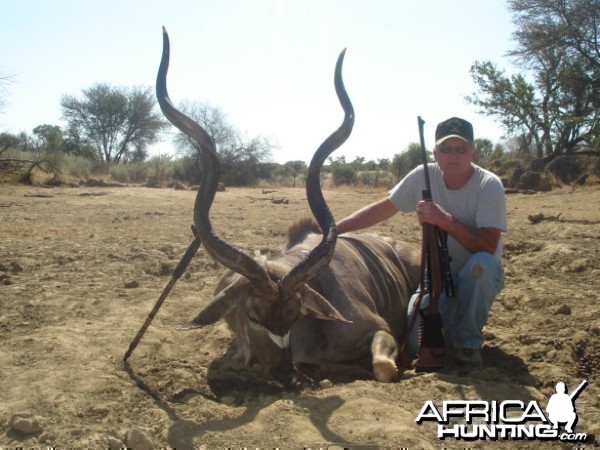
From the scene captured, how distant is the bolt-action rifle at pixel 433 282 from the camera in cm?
391

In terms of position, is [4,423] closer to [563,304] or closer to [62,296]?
[62,296]

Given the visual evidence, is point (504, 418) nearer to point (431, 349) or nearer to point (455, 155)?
point (431, 349)

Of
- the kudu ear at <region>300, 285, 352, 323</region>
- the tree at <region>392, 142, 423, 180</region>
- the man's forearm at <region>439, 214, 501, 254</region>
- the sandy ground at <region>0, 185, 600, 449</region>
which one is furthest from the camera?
the tree at <region>392, 142, 423, 180</region>

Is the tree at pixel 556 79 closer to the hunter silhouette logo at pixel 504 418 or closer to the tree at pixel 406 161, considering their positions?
the tree at pixel 406 161

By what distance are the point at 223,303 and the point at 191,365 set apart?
1.83ft

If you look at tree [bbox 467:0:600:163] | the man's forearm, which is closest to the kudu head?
the man's forearm

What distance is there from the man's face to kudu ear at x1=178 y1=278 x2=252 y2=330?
5.41ft

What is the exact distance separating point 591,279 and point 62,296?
4.60 metres

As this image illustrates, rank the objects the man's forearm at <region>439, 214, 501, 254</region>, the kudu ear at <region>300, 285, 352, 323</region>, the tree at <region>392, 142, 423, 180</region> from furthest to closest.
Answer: the tree at <region>392, 142, 423, 180</region> < the man's forearm at <region>439, 214, 501, 254</region> < the kudu ear at <region>300, 285, 352, 323</region>

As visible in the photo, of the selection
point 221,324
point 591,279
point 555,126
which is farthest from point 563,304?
point 555,126

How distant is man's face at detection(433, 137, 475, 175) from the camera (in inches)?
165

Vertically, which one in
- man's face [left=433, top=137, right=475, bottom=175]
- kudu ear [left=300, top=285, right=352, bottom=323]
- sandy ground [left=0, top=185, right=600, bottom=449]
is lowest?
sandy ground [left=0, top=185, right=600, bottom=449]

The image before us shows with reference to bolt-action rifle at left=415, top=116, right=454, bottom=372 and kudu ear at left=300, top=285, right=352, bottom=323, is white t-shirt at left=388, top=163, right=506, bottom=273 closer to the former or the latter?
bolt-action rifle at left=415, top=116, right=454, bottom=372

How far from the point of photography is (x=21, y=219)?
9297 mm
